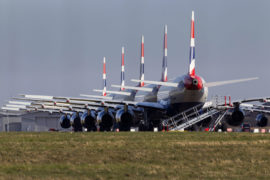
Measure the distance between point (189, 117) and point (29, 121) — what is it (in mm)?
113626

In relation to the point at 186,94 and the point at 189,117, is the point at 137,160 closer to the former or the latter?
the point at 186,94

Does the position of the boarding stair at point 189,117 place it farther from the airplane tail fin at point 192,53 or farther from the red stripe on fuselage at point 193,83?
the airplane tail fin at point 192,53

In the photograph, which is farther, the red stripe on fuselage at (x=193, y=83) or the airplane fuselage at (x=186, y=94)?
the airplane fuselage at (x=186, y=94)

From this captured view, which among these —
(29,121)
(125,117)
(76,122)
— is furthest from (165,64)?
(29,121)

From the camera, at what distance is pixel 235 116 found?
67188 millimetres

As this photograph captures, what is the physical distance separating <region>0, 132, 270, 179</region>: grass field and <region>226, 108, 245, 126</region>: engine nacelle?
3001 cm

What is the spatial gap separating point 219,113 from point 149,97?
1660 cm

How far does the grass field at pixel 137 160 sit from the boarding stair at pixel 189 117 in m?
27.2

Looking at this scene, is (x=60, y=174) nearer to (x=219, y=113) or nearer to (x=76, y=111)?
(x=219, y=113)

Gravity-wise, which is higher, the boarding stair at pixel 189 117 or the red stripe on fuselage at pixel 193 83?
the red stripe on fuselage at pixel 193 83

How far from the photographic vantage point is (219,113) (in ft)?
219

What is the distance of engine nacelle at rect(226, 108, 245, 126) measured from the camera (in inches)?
2638

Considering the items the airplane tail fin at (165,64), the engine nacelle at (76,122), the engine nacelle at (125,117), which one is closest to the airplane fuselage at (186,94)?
the engine nacelle at (125,117)

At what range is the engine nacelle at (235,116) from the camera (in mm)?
67000
